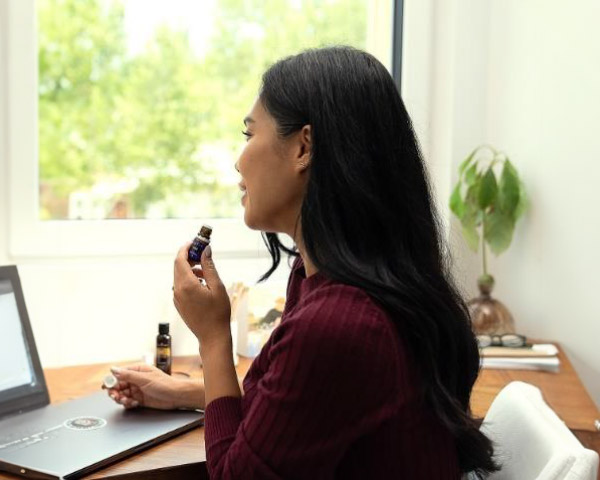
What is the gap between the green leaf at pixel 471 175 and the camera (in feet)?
6.94

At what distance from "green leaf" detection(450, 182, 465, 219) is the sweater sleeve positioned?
1.22 m

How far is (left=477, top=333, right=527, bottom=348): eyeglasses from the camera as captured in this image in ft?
6.41

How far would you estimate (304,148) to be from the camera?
1.06 meters

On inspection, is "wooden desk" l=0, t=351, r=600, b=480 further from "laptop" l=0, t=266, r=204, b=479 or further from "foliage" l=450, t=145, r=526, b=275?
"foliage" l=450, t=145, r=526, b=275

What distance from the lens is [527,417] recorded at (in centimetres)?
116

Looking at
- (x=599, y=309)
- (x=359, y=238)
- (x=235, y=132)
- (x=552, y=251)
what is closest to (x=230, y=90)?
(x=235, y=132)

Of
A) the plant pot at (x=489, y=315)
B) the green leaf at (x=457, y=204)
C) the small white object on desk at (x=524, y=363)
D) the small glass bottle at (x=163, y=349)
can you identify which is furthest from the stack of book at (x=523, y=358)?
the small glass bottle at (x=163, y=349)

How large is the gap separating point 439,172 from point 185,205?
2.22 ft

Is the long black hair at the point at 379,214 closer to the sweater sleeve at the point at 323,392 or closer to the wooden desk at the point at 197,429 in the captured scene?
the sweater sleeve at the point at 323,392

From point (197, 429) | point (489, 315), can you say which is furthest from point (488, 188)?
point (197, 429)

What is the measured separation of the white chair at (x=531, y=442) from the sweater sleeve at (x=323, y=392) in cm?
22

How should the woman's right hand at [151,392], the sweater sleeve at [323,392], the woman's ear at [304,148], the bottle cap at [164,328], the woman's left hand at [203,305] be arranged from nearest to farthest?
the sweater sleeve at [323,392], the woman's ear at [304,148], the woman's left hand at [203,305], the woman's right hand at [151,392], the bottle cap at [164,328]

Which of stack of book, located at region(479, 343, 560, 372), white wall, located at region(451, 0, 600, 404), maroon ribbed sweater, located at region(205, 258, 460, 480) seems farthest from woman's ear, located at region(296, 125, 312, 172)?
white wall, located at region(451, 0, 600, 404)

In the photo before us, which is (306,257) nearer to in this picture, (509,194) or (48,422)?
(48,422)
